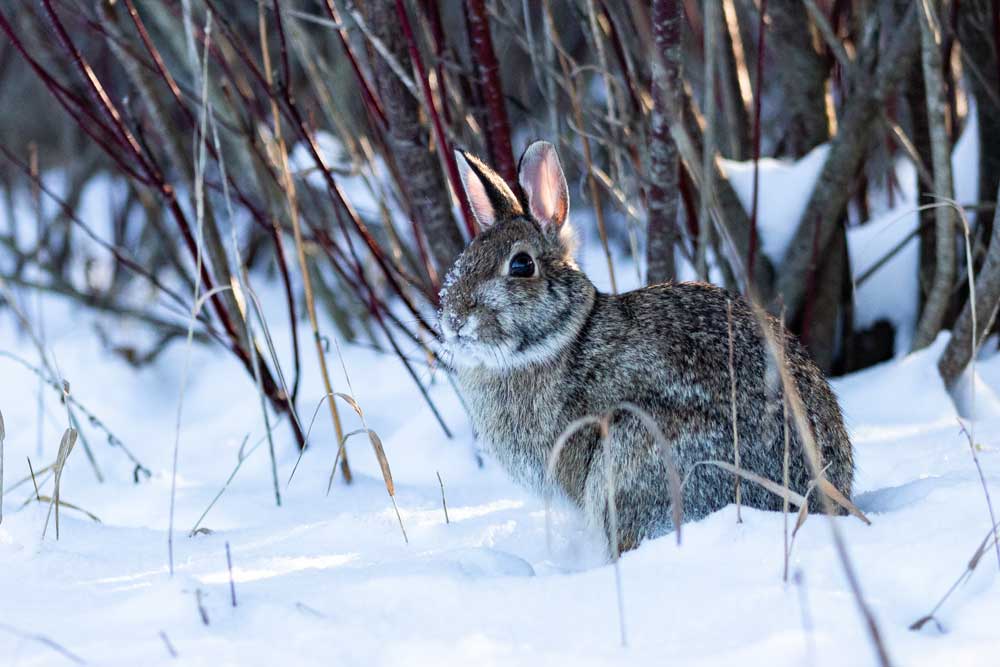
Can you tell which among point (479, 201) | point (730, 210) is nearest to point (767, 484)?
point (479, 201)

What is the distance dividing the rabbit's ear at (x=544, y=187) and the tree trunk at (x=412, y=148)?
719 mm

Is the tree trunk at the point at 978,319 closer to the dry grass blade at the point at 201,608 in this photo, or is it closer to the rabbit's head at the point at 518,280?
the rabbit's head at the point at 518,280

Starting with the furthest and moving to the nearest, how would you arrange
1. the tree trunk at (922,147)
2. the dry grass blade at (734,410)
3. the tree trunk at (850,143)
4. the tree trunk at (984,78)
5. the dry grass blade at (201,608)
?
the tree trunk at (922,147) → the tree trunk at (984,78) → the tree trunk at (850,143) → the dry grass blade at (734,410) → the dry grass blade at (201,608)

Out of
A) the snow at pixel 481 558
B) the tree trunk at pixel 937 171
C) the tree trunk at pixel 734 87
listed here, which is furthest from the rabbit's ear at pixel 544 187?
the tree trunk at pixel 734 87

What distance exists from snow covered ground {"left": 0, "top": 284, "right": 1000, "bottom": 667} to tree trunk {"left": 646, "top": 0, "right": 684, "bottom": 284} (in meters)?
0.81

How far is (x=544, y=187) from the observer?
2945 millimetres

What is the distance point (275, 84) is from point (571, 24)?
3902 millimetres

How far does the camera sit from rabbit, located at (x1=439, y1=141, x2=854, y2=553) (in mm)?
2543

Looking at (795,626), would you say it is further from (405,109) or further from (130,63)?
(130,63)

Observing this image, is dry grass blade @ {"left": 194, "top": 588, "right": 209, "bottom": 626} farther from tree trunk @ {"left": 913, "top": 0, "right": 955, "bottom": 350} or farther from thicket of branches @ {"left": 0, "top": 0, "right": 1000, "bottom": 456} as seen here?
tree trunk @ {"left": 913, "top": 0, "right": 955, "bottom": 350}

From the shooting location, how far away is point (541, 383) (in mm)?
2785

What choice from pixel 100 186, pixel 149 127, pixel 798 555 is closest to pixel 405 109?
pixel 798 555

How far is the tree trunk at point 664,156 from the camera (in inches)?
120

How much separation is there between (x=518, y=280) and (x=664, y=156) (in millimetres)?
763
